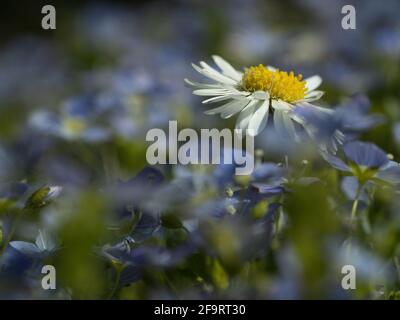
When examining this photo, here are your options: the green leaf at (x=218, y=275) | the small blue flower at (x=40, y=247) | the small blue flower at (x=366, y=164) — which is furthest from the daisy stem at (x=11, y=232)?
the small blue flower at (x=366, y=164)

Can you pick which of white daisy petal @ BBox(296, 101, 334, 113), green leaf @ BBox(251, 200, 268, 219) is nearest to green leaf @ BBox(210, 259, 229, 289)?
green leaf @ BBox(251, 200, 268, 219)

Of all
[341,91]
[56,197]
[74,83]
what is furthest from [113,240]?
[74,83]

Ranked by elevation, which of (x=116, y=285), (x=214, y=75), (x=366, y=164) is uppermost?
(x=214, y=75)

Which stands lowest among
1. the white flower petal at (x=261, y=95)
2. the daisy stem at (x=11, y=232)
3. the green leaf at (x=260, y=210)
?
the daisy stem at (x=11, y=232)

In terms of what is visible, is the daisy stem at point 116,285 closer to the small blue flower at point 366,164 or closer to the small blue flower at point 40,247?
the small blue flower at point 40,247

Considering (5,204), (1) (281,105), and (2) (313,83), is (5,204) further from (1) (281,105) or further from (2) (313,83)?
(2) (313,83)

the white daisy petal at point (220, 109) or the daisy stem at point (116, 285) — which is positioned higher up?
the white daisy petal at point (220, 109)

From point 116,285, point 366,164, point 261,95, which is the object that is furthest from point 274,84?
point 116,285

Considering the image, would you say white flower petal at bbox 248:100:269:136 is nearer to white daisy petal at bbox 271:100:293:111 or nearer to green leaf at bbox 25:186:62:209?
white daisy petal at bbox 271:100:293:111
